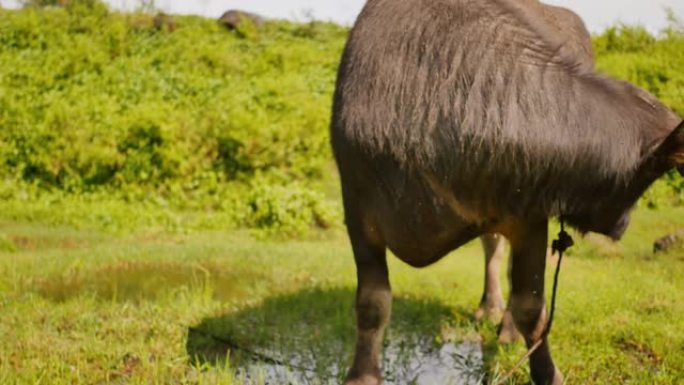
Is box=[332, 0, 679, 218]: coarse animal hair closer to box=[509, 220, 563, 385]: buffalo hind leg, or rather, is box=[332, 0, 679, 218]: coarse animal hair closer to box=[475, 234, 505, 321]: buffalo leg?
box=[509, 220, 563, 385]: buffalo hind leg

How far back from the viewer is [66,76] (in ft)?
40.7

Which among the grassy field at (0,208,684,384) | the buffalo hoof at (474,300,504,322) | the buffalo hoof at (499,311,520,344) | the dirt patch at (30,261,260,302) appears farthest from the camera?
the dirt patch at (30,261,260,302)

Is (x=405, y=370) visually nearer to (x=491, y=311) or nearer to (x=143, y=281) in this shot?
(x=491, y=311)

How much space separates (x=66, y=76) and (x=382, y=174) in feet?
37.4

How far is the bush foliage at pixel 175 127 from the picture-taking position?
9.52 metres

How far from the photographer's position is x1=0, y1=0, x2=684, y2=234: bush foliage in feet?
31.2

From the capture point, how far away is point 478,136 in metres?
1.97

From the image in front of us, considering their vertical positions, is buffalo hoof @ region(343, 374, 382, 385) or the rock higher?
buffalo hoof @ region(343, 374, 382, 385)

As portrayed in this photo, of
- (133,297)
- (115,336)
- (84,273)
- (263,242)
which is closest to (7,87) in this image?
(263,242)

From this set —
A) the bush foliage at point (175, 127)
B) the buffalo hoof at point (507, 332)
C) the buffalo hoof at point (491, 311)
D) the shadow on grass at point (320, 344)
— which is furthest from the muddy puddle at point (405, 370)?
the bush foliage at point (175, 127)

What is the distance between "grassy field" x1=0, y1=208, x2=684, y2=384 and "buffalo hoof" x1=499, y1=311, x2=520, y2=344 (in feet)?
0.20

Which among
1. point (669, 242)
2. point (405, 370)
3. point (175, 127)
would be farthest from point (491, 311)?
point (175, 127)

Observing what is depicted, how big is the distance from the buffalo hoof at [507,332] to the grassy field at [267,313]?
61 millimetres

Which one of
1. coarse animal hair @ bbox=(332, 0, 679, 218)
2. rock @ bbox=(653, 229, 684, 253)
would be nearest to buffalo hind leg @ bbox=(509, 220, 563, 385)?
coarse animal hair @ bbox=(332, 0, 679, 218)
